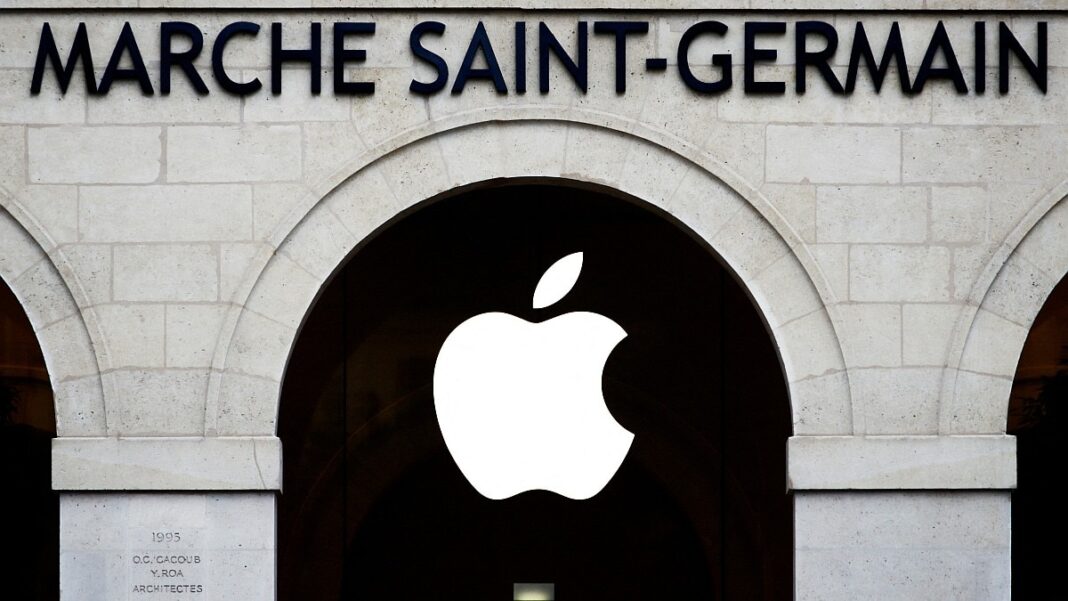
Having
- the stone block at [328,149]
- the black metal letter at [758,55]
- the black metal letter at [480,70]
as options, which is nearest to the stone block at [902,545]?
the black metal letter at [758,55]

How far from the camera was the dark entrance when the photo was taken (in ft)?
55.4

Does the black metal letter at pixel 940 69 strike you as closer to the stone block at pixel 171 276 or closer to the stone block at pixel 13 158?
the stone block at pixel 171 276

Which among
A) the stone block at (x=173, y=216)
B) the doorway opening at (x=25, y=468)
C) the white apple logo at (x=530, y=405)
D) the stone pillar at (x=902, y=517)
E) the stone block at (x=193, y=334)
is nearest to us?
the stone pillar at (x=902, y=517)

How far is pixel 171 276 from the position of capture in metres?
14.1

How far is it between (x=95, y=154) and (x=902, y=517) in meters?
7.66

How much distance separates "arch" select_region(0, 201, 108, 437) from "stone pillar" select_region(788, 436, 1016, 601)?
240 inches

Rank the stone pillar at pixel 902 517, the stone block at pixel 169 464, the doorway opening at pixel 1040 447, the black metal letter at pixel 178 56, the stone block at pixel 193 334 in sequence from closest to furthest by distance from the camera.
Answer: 1. the stone pillar at pixel 902 517
2. the stone block at pixel 169 464
3. the stone block at pixel 193 334
4. the black metal letter at pixel 178 56
5. the doorway opening at pixel 1040 447

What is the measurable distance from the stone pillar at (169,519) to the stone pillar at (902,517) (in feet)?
15.1

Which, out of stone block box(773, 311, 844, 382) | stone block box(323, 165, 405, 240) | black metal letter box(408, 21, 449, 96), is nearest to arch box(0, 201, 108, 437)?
stone block box(323, 165, 405, 240)

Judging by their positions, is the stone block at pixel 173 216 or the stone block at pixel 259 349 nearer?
the stone block at pixel 259 349

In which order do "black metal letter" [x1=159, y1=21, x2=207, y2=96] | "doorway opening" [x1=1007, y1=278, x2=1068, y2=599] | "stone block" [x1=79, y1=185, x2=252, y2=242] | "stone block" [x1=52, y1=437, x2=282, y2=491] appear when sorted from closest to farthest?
"stone block" [x1=52, y1=437, x2=282, y2=491] < "stone block" [x1=79, y1=185, x2=252, y2=242] < "black metal letter" [x1=159, y1=21, x2=207, y2=96] < "doorway opening" [x1=1007, y1=278, x2=1068, y2=599]

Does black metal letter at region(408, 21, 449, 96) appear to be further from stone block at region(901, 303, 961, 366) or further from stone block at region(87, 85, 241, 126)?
stone block at region(901, 303, 961, 366)

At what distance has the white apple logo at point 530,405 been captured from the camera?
16.3 meters

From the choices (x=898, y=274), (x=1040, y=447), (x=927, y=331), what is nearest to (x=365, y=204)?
(x=898, y=274)
